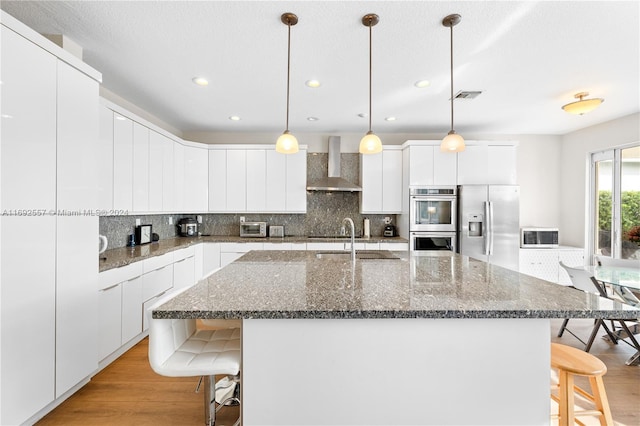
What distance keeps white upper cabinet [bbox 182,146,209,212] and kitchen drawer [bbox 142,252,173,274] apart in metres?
1.05

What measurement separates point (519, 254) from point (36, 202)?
16.9ft

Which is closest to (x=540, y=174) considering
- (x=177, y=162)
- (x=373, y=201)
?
(x=373, y=201)

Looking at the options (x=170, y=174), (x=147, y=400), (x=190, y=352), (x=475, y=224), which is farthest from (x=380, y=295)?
(x=170, y=174)

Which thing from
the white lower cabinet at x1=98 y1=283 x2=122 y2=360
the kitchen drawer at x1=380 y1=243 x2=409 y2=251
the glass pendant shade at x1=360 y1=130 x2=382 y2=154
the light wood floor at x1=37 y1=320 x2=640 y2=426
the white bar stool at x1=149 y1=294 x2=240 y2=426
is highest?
the glass pendant shade at x1=360 y1=130 x2=382 y2=154

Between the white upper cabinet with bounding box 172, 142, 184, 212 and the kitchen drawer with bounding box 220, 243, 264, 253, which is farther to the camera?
the kitchen drawer with bounding box 220, 243, 264, 253

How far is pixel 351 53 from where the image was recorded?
7.53 feet

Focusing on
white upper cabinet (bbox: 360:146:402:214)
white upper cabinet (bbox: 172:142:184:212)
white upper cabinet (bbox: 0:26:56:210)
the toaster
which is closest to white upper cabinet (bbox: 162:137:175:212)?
white upper cabinet (bbox: 172:142:184:212)

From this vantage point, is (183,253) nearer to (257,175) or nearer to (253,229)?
(253,229)

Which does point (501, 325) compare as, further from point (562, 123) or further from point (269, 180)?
point (562, 123)

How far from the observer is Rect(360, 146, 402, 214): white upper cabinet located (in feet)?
14.5

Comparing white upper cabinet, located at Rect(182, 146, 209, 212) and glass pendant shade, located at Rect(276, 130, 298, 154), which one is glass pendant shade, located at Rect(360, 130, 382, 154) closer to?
glass pendant shade, located at Rect(276, 130, 298, 154)

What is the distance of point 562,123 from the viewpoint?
4133 mm

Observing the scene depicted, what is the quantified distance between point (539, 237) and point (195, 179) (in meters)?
5.16

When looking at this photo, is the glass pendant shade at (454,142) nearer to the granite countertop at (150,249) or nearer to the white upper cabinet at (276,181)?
the granite countertop at (150,249)
